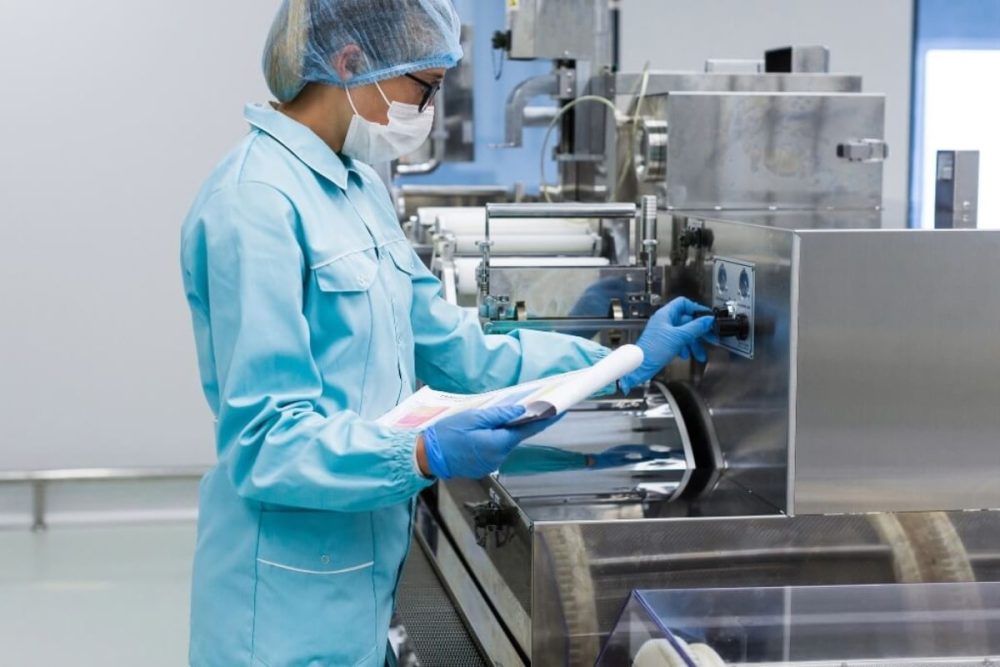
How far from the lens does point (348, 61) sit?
1341 mm

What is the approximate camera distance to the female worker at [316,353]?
1.21 metres

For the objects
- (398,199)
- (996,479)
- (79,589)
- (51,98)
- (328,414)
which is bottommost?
(79,589)

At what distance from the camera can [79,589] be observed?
3.49m

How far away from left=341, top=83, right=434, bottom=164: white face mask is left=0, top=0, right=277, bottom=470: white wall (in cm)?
266

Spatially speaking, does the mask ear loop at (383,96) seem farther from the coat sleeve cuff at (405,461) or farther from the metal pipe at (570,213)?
the metal pipe at (570,213)

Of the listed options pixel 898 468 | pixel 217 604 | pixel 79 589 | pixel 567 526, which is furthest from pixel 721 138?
pixel 79 589

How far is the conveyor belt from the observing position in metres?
1.90

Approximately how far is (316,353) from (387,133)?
273mm

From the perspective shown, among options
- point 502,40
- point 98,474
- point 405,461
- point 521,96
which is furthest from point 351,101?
point 98,474

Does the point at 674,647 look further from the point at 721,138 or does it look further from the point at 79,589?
the point at 79,589

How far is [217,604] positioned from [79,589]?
2.36 metres

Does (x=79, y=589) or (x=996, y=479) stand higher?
(x=996, y=479)

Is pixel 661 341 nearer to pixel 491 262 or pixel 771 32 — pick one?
pixel 491 262

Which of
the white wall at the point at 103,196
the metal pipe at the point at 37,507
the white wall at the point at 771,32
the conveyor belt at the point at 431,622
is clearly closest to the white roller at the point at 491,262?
the conveyor belt at the point at 431,622
